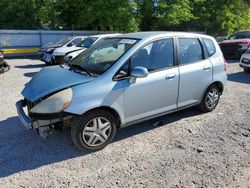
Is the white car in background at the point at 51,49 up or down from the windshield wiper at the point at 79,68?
down

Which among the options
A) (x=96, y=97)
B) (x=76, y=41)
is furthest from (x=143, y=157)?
(x=76, y=41)

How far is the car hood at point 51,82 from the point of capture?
3989mm

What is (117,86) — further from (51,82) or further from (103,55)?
(51,82)

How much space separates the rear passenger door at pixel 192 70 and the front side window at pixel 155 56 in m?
0.24

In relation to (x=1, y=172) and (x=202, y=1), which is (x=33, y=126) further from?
(x=202, y=1)

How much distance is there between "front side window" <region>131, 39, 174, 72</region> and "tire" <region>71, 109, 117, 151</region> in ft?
3.07

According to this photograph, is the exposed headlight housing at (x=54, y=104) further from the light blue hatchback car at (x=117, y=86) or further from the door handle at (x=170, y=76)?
the door handle at (x=170, y=76)

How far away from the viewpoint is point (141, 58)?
14.6 feet

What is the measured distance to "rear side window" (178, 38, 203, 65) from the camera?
5.02 metres

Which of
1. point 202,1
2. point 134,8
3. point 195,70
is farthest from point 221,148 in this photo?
point 202,1

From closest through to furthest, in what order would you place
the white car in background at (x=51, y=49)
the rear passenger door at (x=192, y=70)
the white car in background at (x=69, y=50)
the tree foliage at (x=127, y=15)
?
the rear passenger door at (x=192, y=70) → the white car in background at (x=69, y=50) → the white car in background at (x=51, y=49) → the tree foliage at (x=127, y=15)

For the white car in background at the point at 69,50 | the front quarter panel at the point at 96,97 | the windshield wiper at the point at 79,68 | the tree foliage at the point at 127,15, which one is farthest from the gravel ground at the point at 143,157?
the tree foliage at the point at 127,15

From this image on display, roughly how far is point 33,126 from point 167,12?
1785 cm

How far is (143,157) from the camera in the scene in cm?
406
